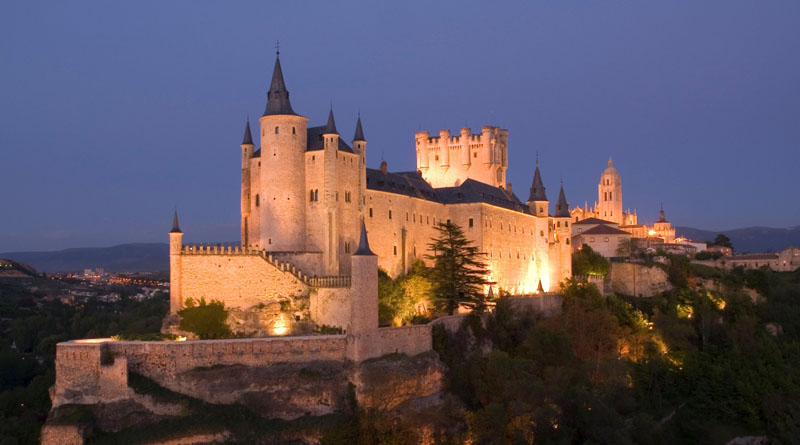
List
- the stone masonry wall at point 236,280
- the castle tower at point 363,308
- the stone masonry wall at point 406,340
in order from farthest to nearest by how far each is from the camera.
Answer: the stone masonry wall at point 236,280, the stone masonry wall at point 406,340, the castle tower at point 363,308

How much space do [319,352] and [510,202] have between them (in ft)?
113

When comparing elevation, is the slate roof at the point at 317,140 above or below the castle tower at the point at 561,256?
above

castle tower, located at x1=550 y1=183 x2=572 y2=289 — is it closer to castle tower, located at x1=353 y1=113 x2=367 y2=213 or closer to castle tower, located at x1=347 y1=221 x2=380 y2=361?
castle tower, located at x1=353 y1=113 x2=367 y2=213

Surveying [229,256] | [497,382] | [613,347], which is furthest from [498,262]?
[229,256]

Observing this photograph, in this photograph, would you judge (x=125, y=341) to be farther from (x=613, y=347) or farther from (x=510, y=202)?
(x=510, y=202)

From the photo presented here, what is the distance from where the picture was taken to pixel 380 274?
174 feet

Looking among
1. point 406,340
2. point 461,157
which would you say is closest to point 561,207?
point 461,157

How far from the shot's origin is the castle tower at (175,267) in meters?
46.4

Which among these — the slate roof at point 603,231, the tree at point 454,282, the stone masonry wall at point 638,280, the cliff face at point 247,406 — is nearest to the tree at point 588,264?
the stone masonry wall at point 638,280

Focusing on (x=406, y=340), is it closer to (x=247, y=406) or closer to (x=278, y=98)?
(x=247, y=406)

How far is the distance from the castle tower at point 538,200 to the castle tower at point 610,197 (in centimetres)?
4641

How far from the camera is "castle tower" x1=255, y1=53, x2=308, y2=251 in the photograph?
50.4m

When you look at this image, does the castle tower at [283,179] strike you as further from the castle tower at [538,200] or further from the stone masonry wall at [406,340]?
the castle tower at [538,200]

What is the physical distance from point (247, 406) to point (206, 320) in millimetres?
7161
